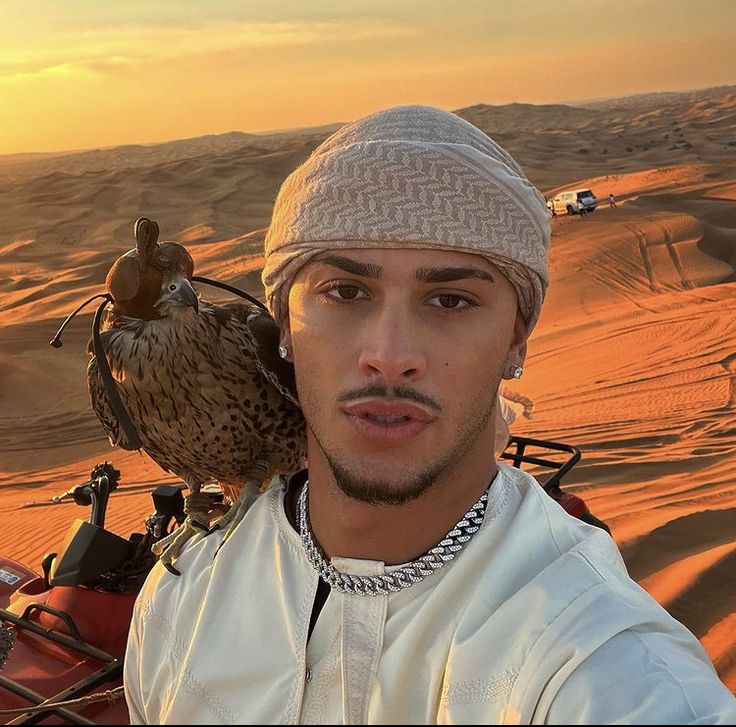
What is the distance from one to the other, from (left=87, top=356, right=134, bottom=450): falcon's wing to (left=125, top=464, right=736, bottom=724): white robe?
545mm

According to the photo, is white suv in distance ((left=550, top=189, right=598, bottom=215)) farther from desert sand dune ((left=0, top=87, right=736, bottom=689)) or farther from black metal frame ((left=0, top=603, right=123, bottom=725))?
black metal frame ((left=0, top=603, right=123, bottom=725))

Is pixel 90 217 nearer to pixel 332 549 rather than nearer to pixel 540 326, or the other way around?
pixel 540 326

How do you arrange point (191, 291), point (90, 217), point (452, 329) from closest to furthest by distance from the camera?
1. point (452, 329)
2. point (191, 291)
3. point (90, 217)

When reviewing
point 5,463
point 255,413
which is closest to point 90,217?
point 5,463

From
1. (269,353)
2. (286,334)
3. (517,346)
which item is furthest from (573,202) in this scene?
(286,334)

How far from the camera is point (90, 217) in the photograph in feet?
88.7

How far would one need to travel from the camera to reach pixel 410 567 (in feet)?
5.41

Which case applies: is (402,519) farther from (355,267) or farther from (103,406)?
(103,406)

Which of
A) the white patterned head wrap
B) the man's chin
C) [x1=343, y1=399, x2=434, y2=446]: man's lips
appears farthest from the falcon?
[x1=343, y1=399, x2=434, y2=446]: man's lips

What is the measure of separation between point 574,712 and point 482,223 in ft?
3.23

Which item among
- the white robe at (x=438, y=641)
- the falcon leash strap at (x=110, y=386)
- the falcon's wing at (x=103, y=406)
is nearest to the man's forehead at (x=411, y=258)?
the white robe at (x=438, y=641)

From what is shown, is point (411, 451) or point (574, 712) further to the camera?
point (411, 451)

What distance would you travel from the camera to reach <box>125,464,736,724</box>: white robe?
4.13 feet

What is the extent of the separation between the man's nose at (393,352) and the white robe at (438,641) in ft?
1.42
